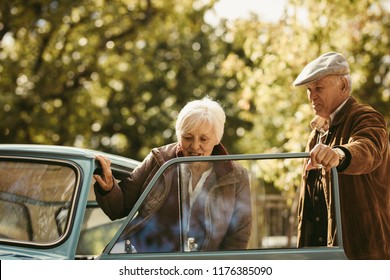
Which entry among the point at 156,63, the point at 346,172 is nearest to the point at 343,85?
the point at 346,172

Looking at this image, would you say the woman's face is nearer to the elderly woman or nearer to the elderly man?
the elderly woman

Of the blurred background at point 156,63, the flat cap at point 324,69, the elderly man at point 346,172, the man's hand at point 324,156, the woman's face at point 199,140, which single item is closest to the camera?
the man's hand at point 324,156

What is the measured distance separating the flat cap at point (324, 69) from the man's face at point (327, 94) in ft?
0.10

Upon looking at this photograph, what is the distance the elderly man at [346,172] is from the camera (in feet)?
11.3

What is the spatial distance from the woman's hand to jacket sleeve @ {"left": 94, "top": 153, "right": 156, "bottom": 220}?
2 centimetres

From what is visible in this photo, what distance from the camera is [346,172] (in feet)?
11.4

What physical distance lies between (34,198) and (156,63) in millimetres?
24941

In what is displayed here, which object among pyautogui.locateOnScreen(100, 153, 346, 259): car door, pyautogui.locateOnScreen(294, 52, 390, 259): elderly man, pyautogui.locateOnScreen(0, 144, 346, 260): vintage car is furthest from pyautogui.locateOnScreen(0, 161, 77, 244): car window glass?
pyautogui.locateOnScreen(294, 52, 390, 259): elderly man

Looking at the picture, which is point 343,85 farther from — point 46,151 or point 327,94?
point 46,151

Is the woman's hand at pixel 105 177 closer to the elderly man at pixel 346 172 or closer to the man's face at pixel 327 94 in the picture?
the elderly man at pixel 346 172

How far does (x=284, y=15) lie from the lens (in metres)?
10.9

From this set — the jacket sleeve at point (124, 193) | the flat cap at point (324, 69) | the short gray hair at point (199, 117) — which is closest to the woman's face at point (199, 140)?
the short gray hair at point (199, 117)
